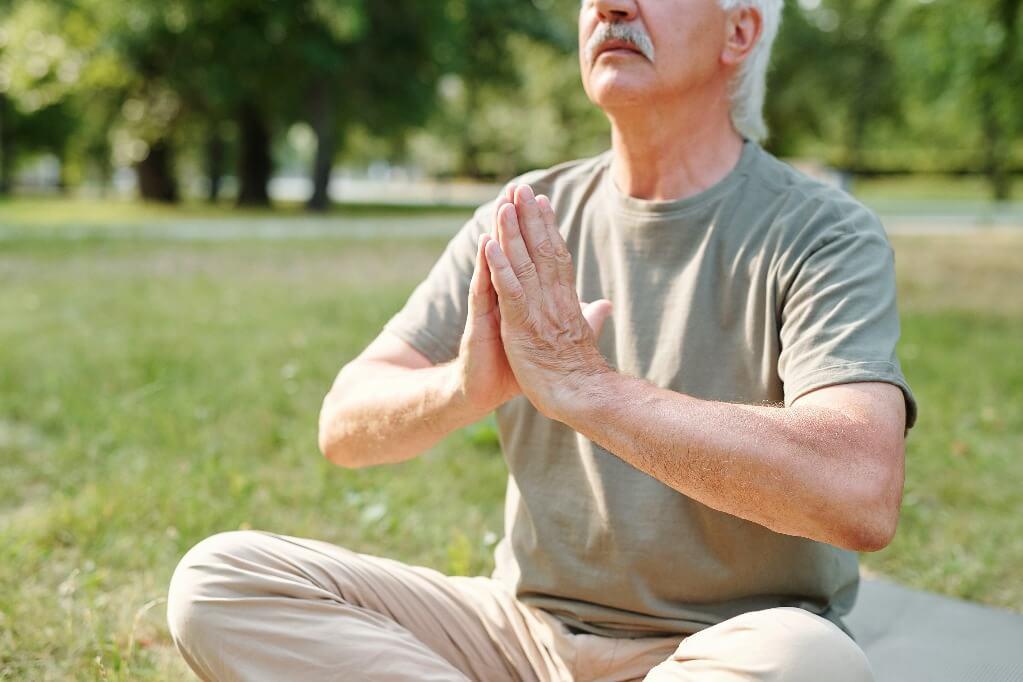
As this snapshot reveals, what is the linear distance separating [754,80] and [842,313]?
2.47 feet

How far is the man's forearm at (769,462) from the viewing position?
1.72 meters

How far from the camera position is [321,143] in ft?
69.5

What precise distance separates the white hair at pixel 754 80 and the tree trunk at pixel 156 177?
25.3 m

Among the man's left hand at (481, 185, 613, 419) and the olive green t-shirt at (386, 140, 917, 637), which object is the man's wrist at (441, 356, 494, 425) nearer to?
the man's left hand at (481, 185, 613, 419)

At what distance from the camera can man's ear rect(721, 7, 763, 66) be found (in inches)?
90.0

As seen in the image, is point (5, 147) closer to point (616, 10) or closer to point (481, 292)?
point (616, 10)

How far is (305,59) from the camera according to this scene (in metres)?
20.1

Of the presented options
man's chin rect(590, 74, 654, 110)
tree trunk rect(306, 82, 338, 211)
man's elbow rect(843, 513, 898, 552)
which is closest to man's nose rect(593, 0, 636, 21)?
man's chin rect(590, 74, 654, 110)

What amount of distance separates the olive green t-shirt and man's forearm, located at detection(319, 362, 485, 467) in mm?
220

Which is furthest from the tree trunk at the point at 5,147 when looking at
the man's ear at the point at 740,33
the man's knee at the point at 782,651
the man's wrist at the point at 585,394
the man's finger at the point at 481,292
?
the man's knee at the point at 782,651

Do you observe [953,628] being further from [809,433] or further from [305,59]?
[305,59]

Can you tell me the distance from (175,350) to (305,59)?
1526cm

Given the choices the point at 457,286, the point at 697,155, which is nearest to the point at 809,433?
the point at 697,155

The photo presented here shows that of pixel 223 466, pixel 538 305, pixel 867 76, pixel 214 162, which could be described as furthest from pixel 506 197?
pixel 867 76
